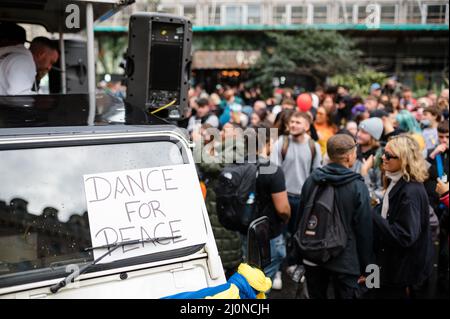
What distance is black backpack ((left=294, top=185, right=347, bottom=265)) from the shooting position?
11.9 ft

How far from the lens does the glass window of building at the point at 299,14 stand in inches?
1114

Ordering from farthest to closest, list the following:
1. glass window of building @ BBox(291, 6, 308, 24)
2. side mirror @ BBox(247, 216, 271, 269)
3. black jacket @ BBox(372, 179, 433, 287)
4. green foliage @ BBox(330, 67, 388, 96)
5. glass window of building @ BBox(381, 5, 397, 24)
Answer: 1. glass window of building @ BBox(291, 6, 308, 24)
2. glass window of building @ BBox(381, 5, 397, 24)
3. green foliage @ BBox(330, 67, 388, 96)
4. black jacket @ BBox(372, 179, 433, 287)
5. side mirror @ BBox(247, 216, 271, 269)

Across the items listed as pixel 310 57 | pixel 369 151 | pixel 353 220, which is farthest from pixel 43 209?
pixel 310 57

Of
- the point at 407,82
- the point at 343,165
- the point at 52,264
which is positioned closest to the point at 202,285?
the point at 52,264

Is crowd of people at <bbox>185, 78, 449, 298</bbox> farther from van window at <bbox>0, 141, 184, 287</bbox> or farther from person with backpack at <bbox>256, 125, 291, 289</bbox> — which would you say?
van window at <bbox>0, 141, 184, 287</bbox>

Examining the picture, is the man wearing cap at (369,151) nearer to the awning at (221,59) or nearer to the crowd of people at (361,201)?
the crowd of people at (361,201)

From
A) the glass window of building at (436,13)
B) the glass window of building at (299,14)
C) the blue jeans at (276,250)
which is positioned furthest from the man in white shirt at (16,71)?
the glass window of building at (436,13)

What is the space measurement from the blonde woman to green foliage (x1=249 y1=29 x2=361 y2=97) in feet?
62.1

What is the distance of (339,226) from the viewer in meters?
3.65

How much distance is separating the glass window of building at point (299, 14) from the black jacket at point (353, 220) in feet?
85.1

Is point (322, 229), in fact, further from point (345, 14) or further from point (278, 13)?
point (278, 13)

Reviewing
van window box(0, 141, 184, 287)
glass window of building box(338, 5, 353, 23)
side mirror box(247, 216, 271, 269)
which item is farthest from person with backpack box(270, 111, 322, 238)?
glass window of building box(338, 5, 353, 23)
